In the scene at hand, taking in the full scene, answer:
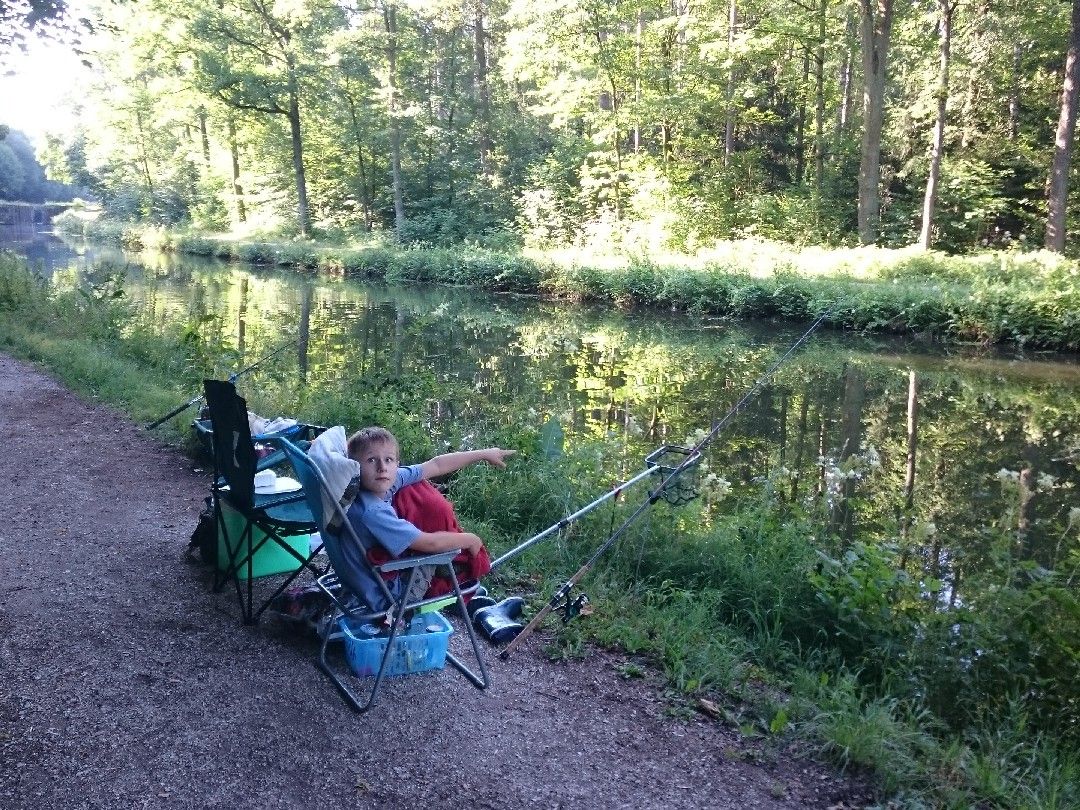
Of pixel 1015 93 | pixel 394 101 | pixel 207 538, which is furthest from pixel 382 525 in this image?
pixel 394 101

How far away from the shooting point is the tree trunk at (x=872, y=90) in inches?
942

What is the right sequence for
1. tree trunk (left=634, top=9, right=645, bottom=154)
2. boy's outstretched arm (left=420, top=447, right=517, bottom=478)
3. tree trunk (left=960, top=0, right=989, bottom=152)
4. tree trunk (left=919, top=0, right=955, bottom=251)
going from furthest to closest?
tree trunk (left=634, top=9, right=645, bottom=154), tree trunk (left=960, top=0, right=989, bottom=152), tree trunk (left=919, top=0, right=955, bottom=251), boy's outstretched arm (left=420, top=447, right=517, bottom=478)

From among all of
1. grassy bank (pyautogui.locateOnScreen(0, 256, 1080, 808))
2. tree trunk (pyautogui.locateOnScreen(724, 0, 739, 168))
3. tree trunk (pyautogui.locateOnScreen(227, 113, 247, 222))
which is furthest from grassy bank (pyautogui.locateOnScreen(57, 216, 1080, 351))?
tree trunk (pyautogui.locateOnScreen(227, 113, 247, 222))

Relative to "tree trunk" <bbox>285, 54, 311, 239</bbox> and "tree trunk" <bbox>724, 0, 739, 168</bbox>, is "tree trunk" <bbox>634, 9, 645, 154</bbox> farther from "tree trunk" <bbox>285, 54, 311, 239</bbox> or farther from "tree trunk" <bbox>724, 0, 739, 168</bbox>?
"tree trunk" <bbox>285, 54, 311, 239</bbox>

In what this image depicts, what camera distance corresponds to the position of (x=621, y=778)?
3.35 meters

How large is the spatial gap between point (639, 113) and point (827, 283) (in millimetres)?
12688

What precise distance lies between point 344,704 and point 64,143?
72222 mm

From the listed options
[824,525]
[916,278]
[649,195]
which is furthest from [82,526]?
[649,195]

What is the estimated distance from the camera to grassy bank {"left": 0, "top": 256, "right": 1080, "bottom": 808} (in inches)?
144

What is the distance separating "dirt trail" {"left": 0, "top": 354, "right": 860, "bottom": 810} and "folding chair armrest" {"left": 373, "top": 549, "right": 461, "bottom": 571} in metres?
0.67

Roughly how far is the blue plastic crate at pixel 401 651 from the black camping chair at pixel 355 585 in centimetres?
3

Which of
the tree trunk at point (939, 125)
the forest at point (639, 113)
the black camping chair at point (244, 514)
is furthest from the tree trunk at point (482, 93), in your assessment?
the black camping chair at point (244, 514)

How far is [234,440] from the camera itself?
168 inches

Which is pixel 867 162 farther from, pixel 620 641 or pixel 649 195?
pixel 620 641
